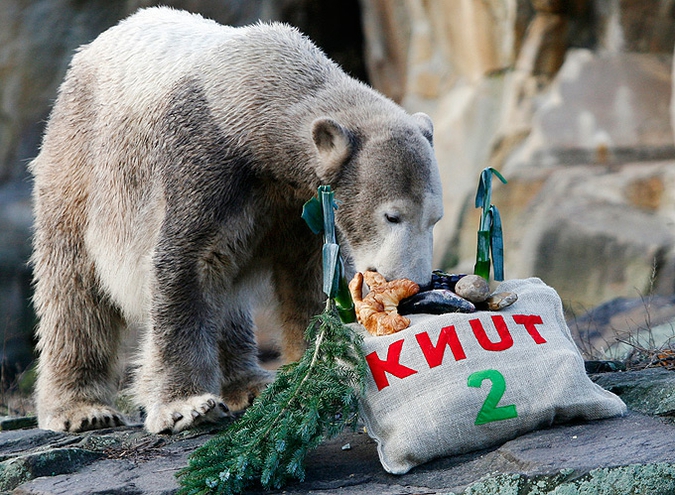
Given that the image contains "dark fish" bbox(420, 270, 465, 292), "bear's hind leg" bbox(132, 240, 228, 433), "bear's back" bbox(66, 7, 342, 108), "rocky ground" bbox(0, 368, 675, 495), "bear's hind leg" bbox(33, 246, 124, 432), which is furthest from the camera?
"bear's hind leg" bbox(33, 246, 124, 432)

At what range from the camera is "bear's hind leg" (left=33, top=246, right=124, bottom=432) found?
4.45 meters

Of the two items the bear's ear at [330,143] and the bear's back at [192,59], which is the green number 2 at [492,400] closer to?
the bear's ear at [330,143]

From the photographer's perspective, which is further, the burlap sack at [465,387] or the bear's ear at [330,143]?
the bear's ear at [330,143]

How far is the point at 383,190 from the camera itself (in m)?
3.55

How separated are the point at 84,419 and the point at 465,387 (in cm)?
206

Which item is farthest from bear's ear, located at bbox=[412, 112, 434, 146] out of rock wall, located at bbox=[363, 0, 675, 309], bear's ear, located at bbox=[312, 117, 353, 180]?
rock wall, located at bbox=[363, 0, 675, 309]

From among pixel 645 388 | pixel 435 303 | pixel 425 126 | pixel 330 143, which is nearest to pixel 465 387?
pixel 435 303

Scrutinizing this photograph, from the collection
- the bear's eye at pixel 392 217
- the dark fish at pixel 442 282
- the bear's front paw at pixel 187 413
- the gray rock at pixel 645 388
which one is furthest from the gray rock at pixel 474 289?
the bear's front paw at pixel 187 413

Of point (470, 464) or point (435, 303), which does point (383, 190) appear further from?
point (470, 464)

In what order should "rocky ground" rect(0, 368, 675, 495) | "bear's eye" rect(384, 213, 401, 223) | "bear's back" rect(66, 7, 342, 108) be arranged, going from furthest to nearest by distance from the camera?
"bear's back" rect(66, 7, 342, 108) → "bear's eye" rect(384, 213, 401, 223) → "rocky ground" rect(0, 368, 675, 495)

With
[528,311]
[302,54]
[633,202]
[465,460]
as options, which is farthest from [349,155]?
[633,202]

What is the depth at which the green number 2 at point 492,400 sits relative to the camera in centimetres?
295

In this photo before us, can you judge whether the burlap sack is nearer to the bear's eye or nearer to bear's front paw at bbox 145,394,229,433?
the bear's eye

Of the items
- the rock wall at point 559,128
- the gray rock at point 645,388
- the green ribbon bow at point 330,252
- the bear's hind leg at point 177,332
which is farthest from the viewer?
the rock wall at point 559,128
